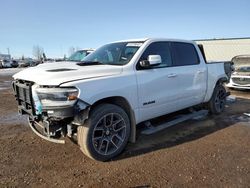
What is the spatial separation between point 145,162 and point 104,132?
797 mm

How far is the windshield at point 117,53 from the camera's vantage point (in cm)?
454

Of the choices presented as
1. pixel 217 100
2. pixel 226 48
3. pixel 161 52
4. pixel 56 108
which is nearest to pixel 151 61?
pixel 161 52

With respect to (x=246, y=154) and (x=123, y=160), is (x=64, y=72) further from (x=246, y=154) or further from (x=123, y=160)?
(x=246, y=154)

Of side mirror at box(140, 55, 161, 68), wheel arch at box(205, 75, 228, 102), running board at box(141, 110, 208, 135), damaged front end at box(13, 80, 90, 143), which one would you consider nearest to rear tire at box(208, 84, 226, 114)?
wheel arch at box(205, 75, 228, 102)

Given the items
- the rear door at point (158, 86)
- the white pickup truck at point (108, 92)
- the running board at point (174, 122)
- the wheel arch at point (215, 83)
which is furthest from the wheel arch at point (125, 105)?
the wheel arch at point (215, 83)

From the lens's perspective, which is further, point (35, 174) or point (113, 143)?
point (113, 143)

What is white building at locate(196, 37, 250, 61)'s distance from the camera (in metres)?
33.5

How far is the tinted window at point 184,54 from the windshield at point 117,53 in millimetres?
955

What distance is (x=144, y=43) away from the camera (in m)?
4.66

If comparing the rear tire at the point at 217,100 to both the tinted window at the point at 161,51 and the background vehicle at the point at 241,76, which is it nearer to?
the tinted window at the point at 161,51

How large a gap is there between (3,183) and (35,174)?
1.37 ft

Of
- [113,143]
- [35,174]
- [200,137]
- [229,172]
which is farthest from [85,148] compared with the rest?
[200,137]

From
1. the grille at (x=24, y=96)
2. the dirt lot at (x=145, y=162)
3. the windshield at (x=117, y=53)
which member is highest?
the windshield at (x=117, y=53)

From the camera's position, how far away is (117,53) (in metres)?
4.80
